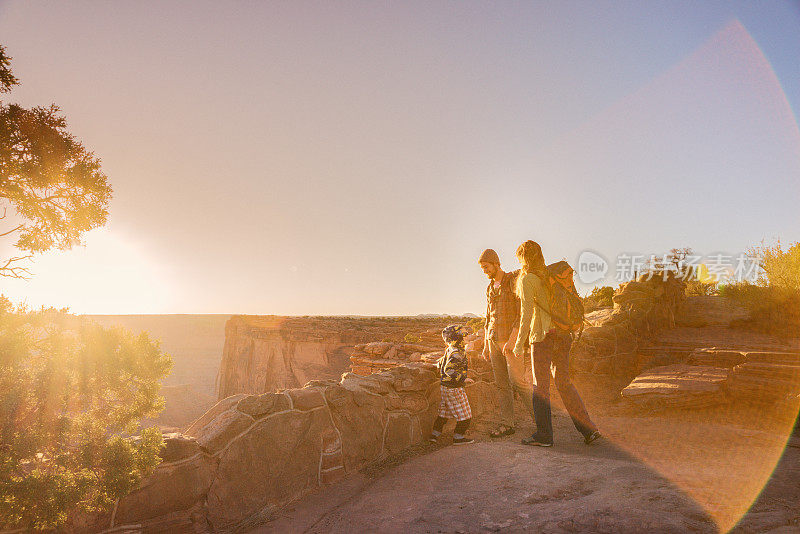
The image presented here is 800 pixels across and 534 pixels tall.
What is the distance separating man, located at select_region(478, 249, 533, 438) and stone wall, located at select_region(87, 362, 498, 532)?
3.39ft

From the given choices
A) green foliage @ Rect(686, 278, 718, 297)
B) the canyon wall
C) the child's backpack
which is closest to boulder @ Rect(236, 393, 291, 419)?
the child's backpack

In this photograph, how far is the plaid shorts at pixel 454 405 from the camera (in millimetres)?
4676

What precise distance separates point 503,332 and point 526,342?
→ 1.50ft

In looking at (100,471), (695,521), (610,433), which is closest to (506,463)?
(695,521)

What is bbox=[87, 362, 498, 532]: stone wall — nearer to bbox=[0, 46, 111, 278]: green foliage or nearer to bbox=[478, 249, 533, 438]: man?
bbox=[478, 249, 533, 438]: man

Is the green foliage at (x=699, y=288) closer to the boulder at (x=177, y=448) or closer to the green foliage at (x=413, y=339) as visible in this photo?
the green foliage at (x=413, y=339)

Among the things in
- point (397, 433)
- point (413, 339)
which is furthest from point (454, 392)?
point (413, 339)

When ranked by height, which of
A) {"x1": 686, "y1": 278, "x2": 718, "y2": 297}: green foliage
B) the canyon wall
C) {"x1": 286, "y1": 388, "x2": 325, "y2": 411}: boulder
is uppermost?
{"x1": 686, "y1": 278, "x2": 718, "y2": 297}: green foliage

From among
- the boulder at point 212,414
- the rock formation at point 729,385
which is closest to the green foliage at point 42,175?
the boulder at point 212,414

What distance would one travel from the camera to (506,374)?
16.2ft

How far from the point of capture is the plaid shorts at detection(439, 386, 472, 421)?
4.68 m

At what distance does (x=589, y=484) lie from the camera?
2.84m

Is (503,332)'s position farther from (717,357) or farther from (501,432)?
(717,357)

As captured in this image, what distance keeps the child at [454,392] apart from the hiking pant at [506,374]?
42cm
